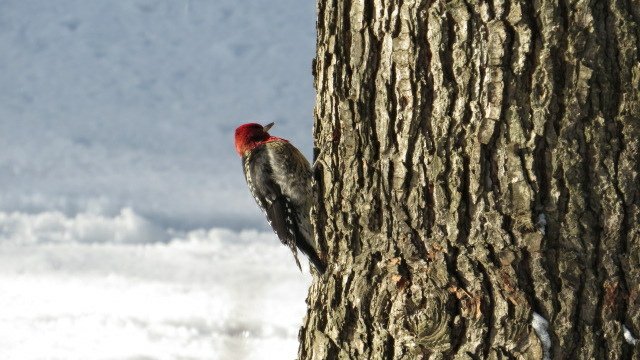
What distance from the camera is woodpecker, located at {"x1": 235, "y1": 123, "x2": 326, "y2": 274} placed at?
384cm

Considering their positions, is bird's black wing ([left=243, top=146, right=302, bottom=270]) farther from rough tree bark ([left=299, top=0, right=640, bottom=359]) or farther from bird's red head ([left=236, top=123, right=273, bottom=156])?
rough tree bark ([left=299, top=0, right=640, bottom=359])

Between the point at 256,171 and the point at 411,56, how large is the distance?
84.5 inches

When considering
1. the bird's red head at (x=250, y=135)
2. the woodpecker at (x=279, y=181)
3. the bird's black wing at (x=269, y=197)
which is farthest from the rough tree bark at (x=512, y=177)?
the bird's red head at (x=250, y=135)

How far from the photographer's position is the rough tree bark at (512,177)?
2.19 m

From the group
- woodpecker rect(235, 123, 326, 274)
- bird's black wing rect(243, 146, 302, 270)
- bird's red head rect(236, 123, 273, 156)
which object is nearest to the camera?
woodpecker rect(235, 123, 326, 274)

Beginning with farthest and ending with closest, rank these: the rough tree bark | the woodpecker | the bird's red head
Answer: the bird's red head < the woodpecker < the rough tree bark

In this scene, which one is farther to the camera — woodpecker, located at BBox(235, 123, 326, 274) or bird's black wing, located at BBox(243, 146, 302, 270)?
bird's black wing, located at BBox(243, 146, 302, 270)

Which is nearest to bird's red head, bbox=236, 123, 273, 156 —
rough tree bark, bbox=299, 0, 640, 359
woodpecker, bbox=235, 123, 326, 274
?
woodpecker, bbox=235, 123, 326, 274

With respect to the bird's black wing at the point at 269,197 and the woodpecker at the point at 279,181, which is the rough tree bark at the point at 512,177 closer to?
the woodpecker at the point at 279,181

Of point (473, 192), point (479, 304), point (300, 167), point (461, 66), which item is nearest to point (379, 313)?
point (479, 304)

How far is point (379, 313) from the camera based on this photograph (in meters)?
2.35

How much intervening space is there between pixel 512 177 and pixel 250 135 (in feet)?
8.11

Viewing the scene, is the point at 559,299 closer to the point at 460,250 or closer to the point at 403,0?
the point at 460,250

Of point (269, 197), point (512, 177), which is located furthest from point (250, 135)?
point (512, 177)
